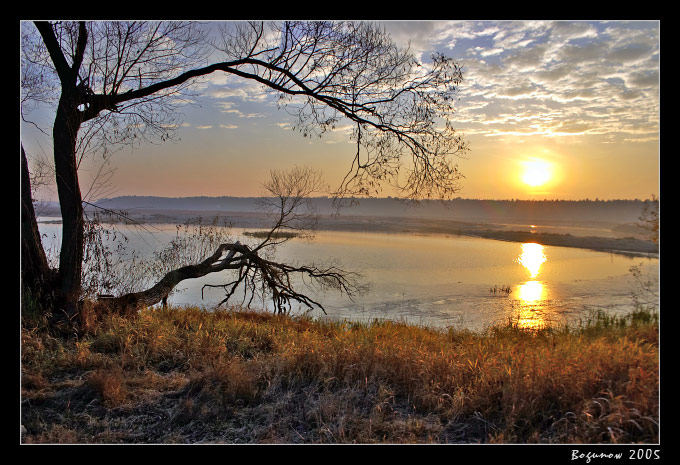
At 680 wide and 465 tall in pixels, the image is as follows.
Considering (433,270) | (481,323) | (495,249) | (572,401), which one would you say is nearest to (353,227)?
(495,249)

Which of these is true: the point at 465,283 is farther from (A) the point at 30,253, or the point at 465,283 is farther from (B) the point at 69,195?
(A) the point at 30,253

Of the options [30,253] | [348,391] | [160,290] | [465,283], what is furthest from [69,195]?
[465,283]

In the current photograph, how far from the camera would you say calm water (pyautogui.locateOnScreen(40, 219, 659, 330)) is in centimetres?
1168

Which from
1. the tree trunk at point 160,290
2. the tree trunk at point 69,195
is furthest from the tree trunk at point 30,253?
the tree trunk at point 160,290

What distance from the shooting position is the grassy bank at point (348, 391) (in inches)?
166

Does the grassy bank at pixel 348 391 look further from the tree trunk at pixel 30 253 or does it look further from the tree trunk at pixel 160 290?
the tree trunk at pixel 160 290

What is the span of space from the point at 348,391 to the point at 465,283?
1288cm

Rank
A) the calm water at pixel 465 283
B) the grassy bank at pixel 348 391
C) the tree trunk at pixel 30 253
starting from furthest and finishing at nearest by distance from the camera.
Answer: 1. the calm water at pixel 465 283
2. the tree trunk at pixel 30 253
3. the grassy bank at pixel 348 391

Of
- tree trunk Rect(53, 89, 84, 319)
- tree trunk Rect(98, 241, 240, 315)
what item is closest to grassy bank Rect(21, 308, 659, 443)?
tree trunk Rect(53, 89, 84, 319)

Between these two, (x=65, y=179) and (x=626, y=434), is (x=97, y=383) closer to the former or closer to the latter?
(x=65, y=179)

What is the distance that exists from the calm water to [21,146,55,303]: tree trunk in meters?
1.98

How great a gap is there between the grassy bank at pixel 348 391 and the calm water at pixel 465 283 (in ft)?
9.76

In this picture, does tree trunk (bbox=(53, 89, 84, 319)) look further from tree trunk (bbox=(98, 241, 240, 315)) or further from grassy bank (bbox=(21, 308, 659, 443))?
grassy bank (bbox=(21, 308, 659, 443))

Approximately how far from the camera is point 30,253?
7340 millimetres
